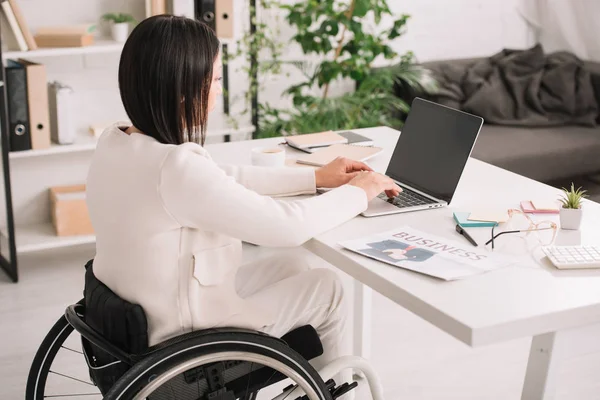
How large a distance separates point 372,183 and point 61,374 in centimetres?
128

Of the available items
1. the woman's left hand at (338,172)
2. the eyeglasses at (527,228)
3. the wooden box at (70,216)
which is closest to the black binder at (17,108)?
the wooden box at (70,216)

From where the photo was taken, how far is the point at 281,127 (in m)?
4.01

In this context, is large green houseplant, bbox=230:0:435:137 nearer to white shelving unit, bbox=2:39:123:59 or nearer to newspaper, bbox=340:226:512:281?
white shelving unit, bbox=2:39:123:59

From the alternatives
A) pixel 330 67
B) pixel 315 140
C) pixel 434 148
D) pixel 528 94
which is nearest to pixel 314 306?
pixel 434 148

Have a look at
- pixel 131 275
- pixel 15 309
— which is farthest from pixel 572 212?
pixel 15 309

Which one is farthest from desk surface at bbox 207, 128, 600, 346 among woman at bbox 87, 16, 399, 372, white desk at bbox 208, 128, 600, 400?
woman at bbox 87, 16, 399, 372

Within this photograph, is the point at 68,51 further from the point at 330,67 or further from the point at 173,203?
the point at 173,203

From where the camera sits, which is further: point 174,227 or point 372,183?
point 372,183

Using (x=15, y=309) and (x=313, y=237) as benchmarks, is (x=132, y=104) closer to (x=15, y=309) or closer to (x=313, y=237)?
(x=313, y=237)

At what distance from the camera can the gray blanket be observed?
14.0 ft

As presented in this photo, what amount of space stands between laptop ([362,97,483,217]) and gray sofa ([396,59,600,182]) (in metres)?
1.74

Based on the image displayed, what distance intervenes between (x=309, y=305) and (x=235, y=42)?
7.35 feet

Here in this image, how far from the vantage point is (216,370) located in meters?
1.61

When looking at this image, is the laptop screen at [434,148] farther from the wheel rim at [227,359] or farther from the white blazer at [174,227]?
the wheel rim at [227,359]
